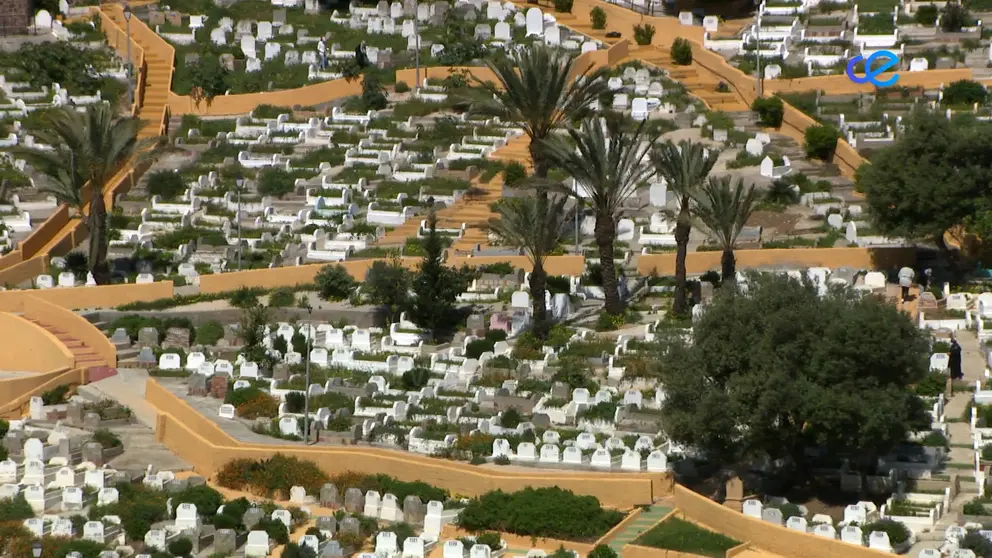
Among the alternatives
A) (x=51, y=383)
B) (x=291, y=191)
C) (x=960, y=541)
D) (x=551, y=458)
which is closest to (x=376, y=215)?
(x=291, y=191)

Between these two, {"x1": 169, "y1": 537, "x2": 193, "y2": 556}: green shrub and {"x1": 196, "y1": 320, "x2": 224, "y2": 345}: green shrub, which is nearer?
{"x1": 169, "y1": 537, "x2": 193, "y2": 556}: green shrub

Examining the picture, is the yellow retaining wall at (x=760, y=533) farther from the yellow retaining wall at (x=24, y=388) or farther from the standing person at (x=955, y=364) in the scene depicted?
the yellow retaining wall at (x=24, y=388)

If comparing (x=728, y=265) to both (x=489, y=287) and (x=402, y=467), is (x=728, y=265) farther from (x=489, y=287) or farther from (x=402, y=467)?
(x=402, y=467)

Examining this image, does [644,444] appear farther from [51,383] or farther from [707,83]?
[707,83]

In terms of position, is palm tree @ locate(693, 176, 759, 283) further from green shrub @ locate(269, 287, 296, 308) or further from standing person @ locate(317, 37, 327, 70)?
standing person @ locate(317, 37, 327, 70)

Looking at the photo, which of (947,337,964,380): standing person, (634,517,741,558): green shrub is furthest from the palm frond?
(634,517,741,558): green shrub

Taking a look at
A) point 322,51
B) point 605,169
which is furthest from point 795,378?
point 322,51
